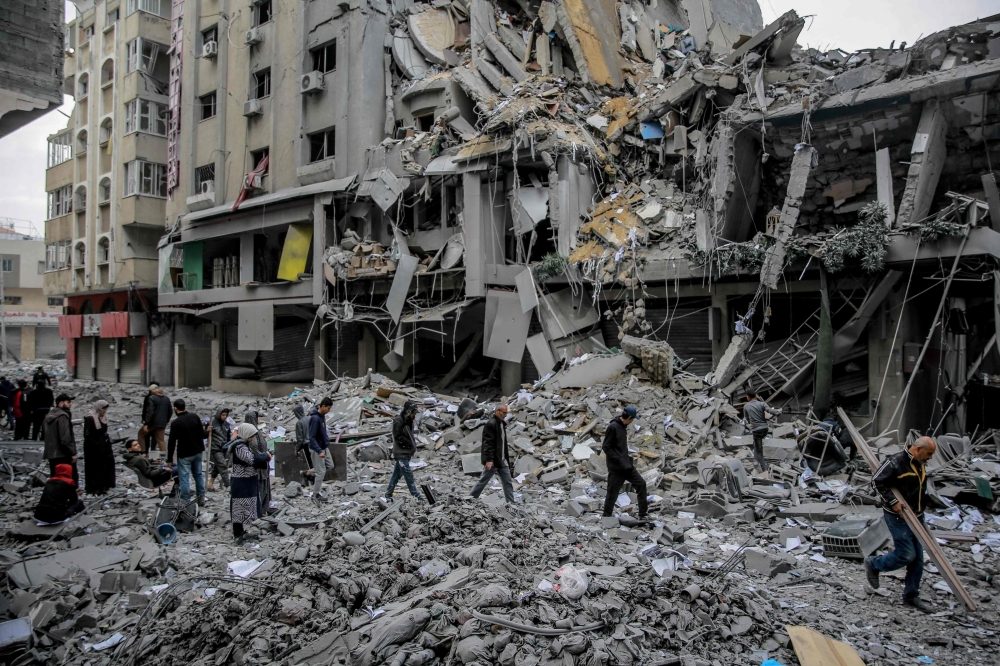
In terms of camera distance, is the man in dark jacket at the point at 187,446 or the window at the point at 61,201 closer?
the man in dark jacket at the point at 187,446

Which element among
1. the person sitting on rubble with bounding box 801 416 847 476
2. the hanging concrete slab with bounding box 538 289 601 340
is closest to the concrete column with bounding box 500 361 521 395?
the hanging concrete slab with bounding box 538 289 601 340

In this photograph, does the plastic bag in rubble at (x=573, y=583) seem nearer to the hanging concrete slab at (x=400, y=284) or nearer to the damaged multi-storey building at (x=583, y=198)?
the damaged multi-storey building at (x=583, y=198)

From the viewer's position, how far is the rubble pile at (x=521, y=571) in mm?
4387

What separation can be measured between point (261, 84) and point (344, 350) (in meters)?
10.8

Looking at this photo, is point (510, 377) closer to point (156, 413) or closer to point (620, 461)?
point (156, 413)

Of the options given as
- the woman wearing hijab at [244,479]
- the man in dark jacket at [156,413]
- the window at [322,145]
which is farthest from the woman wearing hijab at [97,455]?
the window at [322,145]

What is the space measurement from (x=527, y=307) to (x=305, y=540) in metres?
10.9

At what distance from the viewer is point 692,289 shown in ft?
48.8

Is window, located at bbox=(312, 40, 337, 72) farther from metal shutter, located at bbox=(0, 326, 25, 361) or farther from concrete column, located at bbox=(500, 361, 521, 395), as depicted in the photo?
metal shutter, located at bbox=(0, 326, 25, 361)

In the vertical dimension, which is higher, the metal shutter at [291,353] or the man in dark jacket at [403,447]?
the metal shutter at [291,353]

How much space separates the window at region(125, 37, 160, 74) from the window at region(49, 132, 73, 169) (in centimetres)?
741

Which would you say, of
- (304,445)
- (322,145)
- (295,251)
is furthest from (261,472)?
(322,145)

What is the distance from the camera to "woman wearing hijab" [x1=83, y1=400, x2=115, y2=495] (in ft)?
28.7

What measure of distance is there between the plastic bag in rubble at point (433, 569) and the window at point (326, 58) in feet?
67.5
